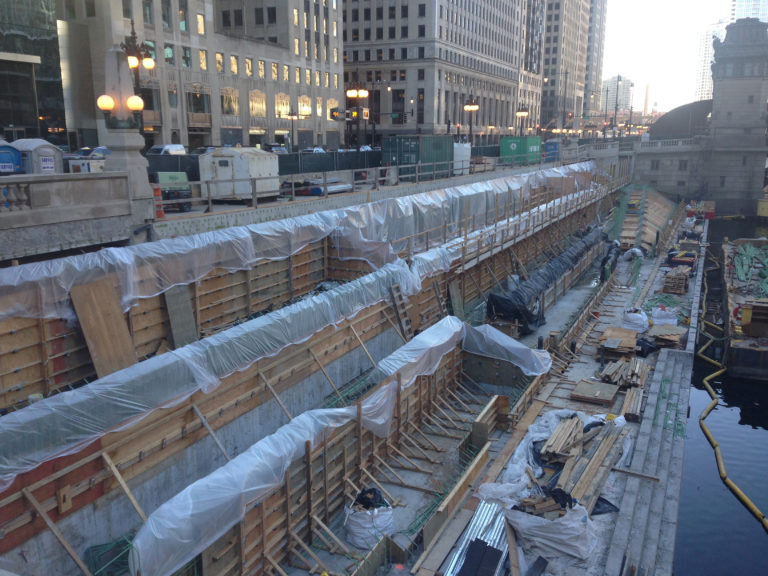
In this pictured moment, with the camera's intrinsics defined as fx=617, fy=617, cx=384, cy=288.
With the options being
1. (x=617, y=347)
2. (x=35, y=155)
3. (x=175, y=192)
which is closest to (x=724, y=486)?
(x=617, y=347)

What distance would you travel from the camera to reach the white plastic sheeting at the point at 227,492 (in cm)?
899

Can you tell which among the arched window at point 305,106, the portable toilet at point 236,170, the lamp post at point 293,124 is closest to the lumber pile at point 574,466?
the portable toilet at point 236,170

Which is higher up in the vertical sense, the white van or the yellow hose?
the white van

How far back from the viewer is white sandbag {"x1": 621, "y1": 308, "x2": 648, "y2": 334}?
2611 centimetres

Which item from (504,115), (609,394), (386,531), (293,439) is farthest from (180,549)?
(504,115)

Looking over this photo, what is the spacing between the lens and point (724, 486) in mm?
18469

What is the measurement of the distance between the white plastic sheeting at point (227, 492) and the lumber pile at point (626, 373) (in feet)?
31.2

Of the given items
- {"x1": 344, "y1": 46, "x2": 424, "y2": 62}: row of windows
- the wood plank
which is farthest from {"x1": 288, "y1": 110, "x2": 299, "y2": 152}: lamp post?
the wood plank

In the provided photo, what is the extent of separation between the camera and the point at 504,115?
126 m

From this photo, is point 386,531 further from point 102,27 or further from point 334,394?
point 102,27

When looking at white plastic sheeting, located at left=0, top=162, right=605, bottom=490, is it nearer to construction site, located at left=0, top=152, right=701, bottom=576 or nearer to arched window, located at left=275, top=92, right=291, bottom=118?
construction site, located at left=0, top=152, right=701, bottom=576

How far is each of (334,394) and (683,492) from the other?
1061cm

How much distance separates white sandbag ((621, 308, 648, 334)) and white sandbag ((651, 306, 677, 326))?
1.24 meters

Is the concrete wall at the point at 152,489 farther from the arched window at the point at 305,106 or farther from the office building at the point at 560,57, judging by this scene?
the office building at the point at 560,57
